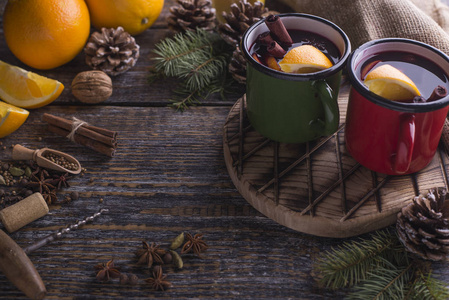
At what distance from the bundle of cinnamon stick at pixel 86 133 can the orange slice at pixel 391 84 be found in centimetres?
55

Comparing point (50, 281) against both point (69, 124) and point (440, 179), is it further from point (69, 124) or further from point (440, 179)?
point (440, 179)

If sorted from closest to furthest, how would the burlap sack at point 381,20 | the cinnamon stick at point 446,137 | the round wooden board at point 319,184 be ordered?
the round wooden board at point 319,184 < the cinnamon stick at point 446,137 < the burlap sack at point 381,20

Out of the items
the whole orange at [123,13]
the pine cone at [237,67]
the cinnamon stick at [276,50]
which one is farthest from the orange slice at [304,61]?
the whole orange at [123,13]

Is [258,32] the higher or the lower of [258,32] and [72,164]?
the higher

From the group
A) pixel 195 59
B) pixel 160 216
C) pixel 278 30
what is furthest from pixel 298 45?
pixel 160 216

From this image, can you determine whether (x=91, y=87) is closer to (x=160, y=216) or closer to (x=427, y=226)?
(x=160, y=216)

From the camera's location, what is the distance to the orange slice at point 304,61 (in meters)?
0.83

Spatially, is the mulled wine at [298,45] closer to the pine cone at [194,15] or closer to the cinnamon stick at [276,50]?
the cinnamon stick at [276,50]

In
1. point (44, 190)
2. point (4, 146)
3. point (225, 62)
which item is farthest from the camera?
point (225, 62)

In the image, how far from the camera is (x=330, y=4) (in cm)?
118

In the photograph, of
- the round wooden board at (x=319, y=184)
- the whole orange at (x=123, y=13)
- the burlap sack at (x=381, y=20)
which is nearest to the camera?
the round wooden board at (x=319, y=184)

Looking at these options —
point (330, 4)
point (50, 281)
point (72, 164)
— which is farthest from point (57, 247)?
point (330, 4)

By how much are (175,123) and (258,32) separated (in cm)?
30

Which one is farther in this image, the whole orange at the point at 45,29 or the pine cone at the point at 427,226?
the whole orange at the point at 45,29
